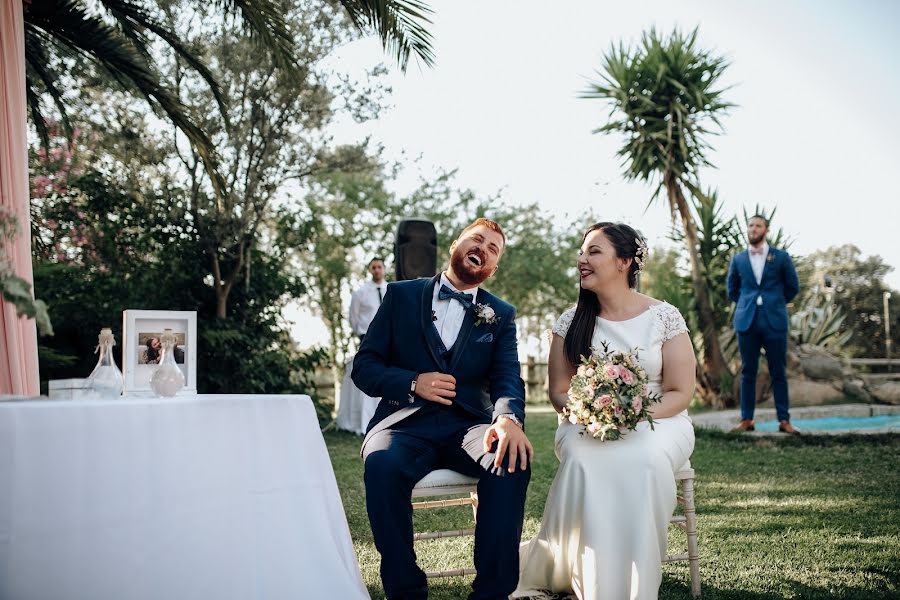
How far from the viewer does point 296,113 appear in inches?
452

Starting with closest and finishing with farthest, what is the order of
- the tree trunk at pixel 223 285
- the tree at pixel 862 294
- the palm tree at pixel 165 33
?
the palm tree at pixel 165 33 < the tree trunk at pixel 223 285 < the tree at pixel 862 294

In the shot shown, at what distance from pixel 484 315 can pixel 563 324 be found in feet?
1.86

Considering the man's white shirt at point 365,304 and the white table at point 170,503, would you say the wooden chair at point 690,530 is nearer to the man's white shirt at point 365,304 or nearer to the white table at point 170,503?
the white table at point 170,503

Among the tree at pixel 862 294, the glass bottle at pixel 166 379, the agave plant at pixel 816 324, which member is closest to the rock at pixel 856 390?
the agave plant at pixel 816 324

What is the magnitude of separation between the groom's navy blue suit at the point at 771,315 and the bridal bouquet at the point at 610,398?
18.9ft

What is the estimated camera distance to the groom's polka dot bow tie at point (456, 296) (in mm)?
3441

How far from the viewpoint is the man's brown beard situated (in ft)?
11.4

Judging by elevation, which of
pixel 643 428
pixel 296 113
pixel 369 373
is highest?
pixel 296 113

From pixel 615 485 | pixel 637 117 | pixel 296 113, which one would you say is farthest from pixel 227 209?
pixel 615 485

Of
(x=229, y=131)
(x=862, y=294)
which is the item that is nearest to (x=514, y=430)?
(x=229, y=131)

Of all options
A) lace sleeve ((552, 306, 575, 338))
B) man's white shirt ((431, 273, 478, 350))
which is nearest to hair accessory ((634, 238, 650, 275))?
lace sleeve ((552, 306, 575, 338))

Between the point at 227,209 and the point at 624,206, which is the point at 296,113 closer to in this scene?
the point at 227,209

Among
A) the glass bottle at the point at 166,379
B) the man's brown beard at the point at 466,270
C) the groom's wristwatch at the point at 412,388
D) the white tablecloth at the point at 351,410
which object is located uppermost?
the man's brown beard at the point at 466,270

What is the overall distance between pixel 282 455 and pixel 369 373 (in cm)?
81
